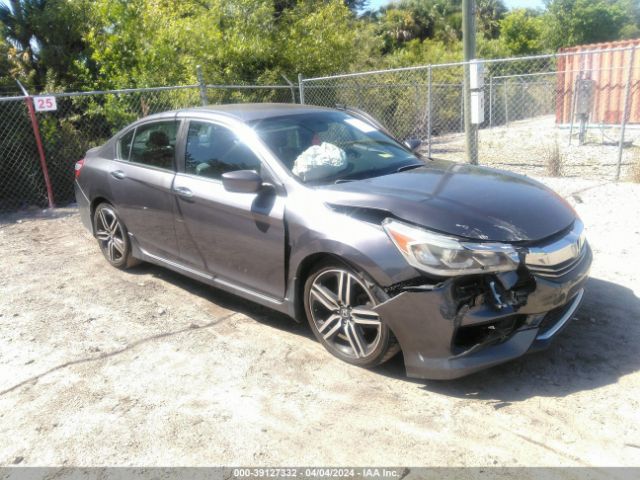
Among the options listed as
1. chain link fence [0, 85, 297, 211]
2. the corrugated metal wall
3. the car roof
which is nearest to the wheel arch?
the car roof

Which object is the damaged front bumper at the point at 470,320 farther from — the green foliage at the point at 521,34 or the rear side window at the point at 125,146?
the green foliage at the point at 521,34

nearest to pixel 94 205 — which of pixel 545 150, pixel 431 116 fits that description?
pixel 545 150

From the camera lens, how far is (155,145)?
5.04m

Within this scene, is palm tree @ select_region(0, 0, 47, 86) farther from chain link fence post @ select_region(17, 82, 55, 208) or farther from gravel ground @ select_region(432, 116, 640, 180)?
gravel ground @ select_region(432, 116, 640, 180)

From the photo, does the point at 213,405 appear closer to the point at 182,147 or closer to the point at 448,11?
the point at 182,147

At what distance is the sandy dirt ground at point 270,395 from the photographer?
282 centimetres

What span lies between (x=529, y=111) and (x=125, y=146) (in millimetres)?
19009

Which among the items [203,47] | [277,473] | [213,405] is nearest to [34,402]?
[213,405]

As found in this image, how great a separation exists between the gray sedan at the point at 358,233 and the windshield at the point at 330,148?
0.05ft

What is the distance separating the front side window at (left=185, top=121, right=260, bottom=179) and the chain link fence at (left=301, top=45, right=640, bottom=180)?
5.08 meters

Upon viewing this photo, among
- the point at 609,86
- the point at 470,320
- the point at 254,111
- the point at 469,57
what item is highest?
the point at 469,57

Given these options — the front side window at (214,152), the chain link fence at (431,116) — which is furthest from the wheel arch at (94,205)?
the chain link fence at (431,116)

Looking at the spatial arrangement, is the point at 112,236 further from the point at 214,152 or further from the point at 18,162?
the point at 18,162

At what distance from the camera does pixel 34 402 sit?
344 centimetres
